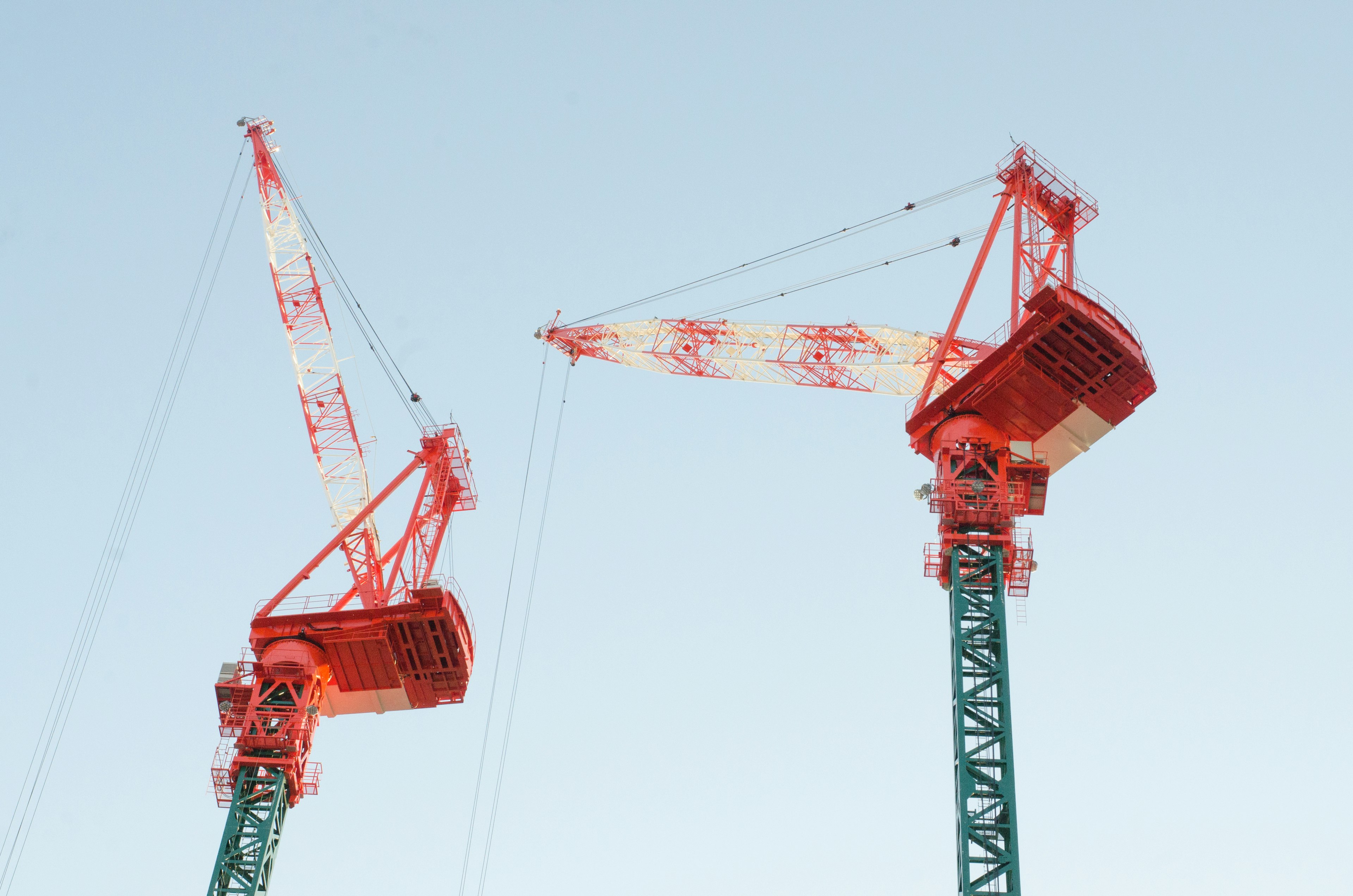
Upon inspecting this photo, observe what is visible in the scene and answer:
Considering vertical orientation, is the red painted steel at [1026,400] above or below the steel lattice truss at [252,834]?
above

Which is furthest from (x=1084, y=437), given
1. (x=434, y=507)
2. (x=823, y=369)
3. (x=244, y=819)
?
(x=244, y=819)

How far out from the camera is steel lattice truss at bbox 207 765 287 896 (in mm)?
61219

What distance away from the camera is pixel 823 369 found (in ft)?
245

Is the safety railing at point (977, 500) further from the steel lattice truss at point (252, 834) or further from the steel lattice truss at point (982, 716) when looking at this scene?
the steel lattice truss at point (252, 834)

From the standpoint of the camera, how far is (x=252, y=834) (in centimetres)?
6262

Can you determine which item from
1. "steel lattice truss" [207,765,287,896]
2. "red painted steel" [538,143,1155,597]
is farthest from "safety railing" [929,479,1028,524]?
"steel lattice truss" [207,765,287,896]

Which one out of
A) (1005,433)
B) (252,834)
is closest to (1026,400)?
(1005,433)

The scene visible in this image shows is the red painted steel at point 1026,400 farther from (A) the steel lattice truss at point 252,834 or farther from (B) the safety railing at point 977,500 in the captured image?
(A) the steel lattice truss at point 252,834

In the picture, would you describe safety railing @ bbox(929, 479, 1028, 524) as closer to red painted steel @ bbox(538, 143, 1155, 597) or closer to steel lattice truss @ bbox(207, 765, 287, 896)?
red painted steel @ bbox(538, 143, 1155, 597)

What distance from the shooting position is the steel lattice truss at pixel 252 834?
61.2 metres

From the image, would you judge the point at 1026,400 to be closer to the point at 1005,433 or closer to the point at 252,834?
the point at 1005,433

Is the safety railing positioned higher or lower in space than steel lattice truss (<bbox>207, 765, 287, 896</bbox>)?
higher

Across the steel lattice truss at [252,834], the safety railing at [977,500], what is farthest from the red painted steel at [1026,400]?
the steel lattice truss at [252,834]

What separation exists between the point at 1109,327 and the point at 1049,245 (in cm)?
689
